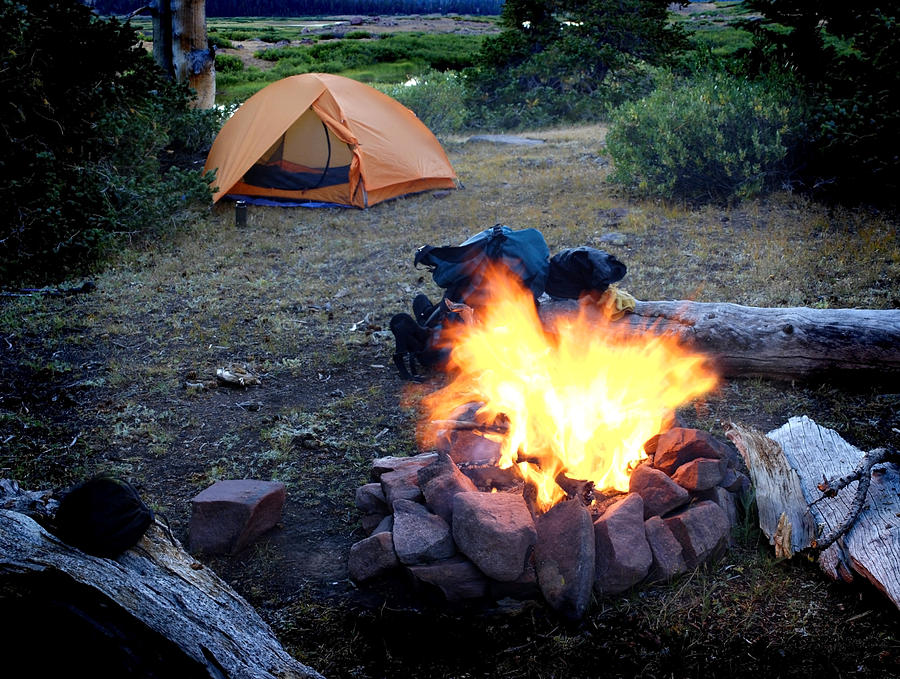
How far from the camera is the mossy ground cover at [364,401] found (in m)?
2.86

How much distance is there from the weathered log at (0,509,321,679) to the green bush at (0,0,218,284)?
6239 millimetres

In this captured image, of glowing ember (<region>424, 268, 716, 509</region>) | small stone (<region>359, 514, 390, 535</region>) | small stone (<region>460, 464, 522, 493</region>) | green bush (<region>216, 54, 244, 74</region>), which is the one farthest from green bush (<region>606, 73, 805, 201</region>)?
green bush (<region>216, 54, 244, 74</region>)

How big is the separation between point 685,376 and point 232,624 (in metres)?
3.64

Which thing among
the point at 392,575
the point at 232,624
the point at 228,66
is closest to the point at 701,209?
the point at 392,575

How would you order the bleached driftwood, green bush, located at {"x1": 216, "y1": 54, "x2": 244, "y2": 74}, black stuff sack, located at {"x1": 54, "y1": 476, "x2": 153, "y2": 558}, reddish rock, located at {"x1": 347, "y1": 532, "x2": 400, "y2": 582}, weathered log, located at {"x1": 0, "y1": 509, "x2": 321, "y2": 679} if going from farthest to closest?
1. green bush, located at {"x1": 216, "y1": 54, "x2": 244, "y2": 74}
2. reddish rock, located at {"x1": 347, "y1": 532, "x2": 400, "y2": 582}
3. the bleached driftwood
4. black stuff sack, located at {"x1": 54, "y1": 476, "x2": 153, "y2": 558}
5. weathered log, located at {"x1": 0, "y1": 509, "x2": 321, "y2": 679}

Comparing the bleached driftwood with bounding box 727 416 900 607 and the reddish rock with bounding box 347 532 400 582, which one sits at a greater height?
the bleached driftwood with bounding box 727 416 900 607

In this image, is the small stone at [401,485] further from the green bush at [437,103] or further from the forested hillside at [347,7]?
the green bush at [437,103]

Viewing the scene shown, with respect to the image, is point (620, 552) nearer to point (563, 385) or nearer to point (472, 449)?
point (472, 449)

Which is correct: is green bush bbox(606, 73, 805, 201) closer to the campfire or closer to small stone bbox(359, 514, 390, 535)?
the campfire

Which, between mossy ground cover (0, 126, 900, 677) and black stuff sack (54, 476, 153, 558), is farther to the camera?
mossy ground cover (0, 126, 900, 677)

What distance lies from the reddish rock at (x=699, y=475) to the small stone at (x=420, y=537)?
1.21 meters

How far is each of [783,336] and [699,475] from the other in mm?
1961

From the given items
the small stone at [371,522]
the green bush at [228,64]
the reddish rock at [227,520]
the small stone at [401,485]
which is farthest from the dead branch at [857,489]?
the green bush at [228,64]

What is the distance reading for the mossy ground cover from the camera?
286 centimetres
